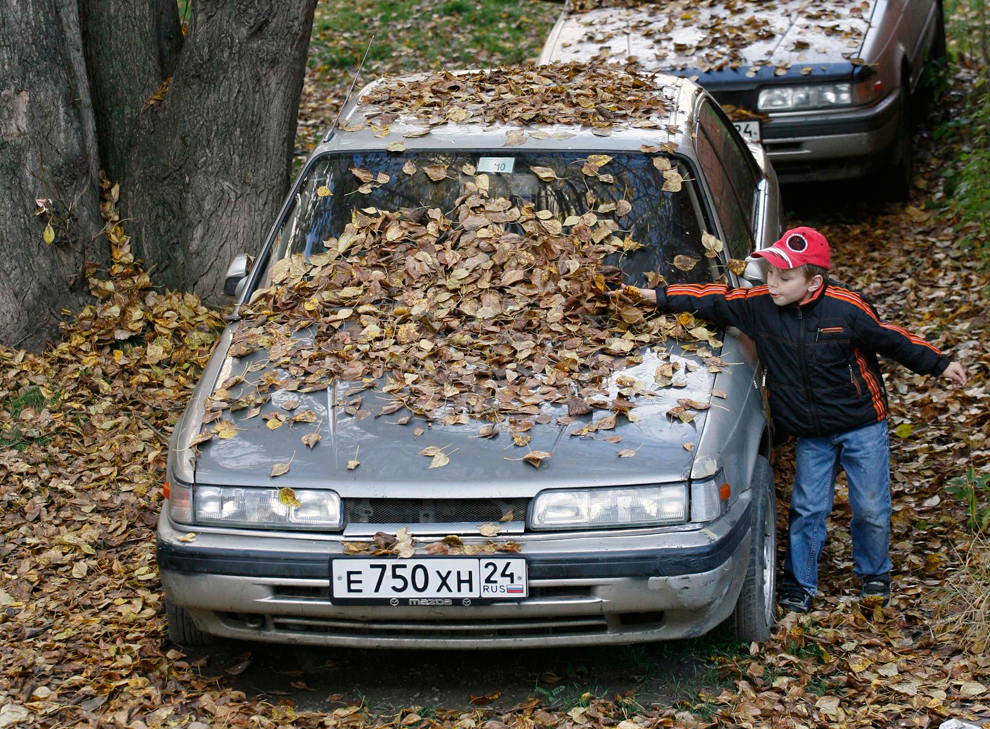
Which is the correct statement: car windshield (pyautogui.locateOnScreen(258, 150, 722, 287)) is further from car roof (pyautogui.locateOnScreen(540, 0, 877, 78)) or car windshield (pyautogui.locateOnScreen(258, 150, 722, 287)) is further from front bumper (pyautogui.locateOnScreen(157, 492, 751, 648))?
car roof (pyautogui.locateOnScreen(540, 0, 877, 78))

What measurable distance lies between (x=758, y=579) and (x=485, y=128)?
220cm

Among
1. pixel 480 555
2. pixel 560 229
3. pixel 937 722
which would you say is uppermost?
pixel 560 229

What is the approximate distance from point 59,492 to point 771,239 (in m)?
3.51

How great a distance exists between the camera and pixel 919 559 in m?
4.61

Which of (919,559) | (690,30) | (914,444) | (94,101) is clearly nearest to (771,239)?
(914,444)

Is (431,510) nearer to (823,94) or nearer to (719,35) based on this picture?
(823,94)

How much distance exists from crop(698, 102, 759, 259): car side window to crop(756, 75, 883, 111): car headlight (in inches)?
63.3

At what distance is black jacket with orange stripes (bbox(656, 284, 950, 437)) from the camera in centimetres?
397

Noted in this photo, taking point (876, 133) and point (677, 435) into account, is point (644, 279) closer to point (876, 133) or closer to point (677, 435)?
point (677, 435)

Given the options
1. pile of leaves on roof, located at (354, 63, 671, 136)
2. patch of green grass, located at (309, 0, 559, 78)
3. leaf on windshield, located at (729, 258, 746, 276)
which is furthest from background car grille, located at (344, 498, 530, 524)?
patch of green grass, located at (309, 0, 559, 78)

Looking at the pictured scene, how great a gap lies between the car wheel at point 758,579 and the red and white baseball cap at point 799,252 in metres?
0.71

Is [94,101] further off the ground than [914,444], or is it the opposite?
[94,101]

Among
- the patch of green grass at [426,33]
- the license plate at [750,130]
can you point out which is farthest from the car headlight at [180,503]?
the patch of green grass at [426,33]

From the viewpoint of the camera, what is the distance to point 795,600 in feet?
14.0
